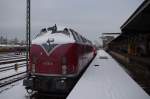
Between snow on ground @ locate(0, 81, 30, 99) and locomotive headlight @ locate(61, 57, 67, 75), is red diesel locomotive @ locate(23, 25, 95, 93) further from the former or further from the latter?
snow on ground @ locate(0, 81, 30, 99)

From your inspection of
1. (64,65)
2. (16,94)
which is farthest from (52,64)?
(16,94)

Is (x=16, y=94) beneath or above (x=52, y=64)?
beneath

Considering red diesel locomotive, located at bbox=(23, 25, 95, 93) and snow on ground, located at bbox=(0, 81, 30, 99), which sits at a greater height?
red diesel locomotive, located at bbox=(23, 25, 95, 93)

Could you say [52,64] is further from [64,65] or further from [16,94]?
[16,94]

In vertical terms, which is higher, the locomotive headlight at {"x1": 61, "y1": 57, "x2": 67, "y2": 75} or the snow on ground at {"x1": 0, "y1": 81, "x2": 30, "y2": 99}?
the locomotive headlight at {"x1": 61, "y1": 57, "x2": 67, "y2": 75}

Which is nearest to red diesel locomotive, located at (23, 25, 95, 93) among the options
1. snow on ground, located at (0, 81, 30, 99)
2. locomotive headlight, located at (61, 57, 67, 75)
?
locomotive headlight, located at (61, 57, 67, 75)

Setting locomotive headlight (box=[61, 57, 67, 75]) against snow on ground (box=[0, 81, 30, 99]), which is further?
locomotive headlight (box=[61, 57, 67, 75])

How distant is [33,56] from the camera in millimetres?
9984

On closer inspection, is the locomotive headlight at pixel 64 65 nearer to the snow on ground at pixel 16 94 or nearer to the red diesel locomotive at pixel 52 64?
the red diesel locomotive at pixel 52 64

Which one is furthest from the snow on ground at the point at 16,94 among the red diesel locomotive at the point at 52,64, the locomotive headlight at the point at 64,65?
the locomotive headlight at the point at 64,65

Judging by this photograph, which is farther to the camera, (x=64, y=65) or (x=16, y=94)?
(x=16, y=94)

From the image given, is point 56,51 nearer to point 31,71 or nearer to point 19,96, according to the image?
point 31,71

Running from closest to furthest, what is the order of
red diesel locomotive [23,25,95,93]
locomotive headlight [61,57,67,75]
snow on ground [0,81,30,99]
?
snow on ground [0,81,30,99], red diesel locomotive [23,25,95,93], locomotive headlight [61,57,67,75]

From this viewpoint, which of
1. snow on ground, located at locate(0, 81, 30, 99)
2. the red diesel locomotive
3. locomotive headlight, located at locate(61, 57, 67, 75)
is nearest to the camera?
snow on ground, located at locate(0, 81, 30, 99)
